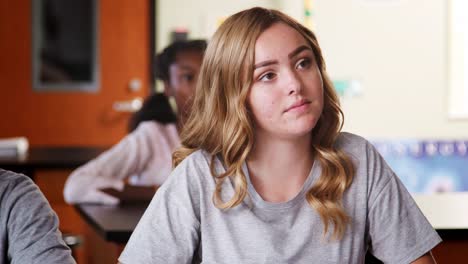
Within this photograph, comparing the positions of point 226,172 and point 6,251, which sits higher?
point 226,172

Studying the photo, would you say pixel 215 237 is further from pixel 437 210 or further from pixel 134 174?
pixel 134 174

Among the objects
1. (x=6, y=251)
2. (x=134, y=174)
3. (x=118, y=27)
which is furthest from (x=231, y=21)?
(x=118, y=27)

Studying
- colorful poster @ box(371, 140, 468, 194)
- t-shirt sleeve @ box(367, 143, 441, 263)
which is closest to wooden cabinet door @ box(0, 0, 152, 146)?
colorful poster @ box(371, 140, 468, 194)

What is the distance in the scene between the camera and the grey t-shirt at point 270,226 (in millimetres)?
1465

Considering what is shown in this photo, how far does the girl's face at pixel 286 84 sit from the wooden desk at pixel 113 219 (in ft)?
2.22

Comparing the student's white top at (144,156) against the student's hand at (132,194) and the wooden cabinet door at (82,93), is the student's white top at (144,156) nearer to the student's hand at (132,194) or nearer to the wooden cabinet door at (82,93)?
the student's hand at (132,194)

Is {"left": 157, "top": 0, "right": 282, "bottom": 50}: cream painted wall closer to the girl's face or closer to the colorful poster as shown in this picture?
the colorful poster

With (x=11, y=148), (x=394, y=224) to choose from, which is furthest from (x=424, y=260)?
(x=11, y=148)

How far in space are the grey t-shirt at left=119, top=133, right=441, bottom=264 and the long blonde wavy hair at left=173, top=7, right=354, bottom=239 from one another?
2cm

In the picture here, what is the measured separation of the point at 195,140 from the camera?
1.59 meters

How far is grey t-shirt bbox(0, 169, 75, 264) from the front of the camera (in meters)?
1.31

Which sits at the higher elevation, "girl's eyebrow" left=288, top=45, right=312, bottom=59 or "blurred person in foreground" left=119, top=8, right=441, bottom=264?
"girl's eyebrow" left=288, top=45, right=312, bottom=59

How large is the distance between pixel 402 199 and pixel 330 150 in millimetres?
169

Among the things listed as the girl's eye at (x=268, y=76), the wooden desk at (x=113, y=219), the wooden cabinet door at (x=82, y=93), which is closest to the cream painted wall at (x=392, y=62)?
the wooden cabinet door at (x=82, y=93)
